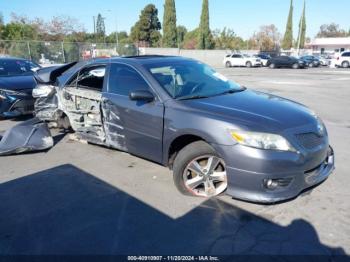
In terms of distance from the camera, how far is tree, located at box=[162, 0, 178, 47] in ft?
186

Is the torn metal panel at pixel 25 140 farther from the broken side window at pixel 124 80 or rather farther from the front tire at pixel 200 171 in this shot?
the front tire at pixel 200 171

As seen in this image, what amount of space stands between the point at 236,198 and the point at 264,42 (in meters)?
75.9

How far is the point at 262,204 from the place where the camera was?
386 centimetres

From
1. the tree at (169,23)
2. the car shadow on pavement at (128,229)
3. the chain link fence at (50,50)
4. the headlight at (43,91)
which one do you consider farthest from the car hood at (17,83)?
the tree at (169,23)

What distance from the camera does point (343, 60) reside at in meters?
35.1

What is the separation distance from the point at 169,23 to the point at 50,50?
34.1 m

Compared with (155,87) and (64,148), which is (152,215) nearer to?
(155,87)

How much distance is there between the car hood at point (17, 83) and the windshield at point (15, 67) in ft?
1.86

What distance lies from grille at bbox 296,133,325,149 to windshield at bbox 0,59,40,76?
796 cm

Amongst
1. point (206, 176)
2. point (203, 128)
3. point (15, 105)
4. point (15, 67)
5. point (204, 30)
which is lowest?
point (206, 176)

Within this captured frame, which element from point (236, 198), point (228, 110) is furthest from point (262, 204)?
point (228, 110)

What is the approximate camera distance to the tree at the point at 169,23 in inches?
2234

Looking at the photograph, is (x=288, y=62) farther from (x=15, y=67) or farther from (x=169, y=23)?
(x=15, y=67)

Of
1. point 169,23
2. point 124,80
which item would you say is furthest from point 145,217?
point 169,23
